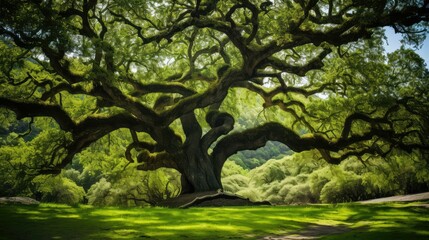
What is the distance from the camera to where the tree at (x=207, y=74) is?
1201 cm

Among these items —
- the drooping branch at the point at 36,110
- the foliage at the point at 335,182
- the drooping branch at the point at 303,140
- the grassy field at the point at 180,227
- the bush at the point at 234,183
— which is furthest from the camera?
the bush at the point at 234,183

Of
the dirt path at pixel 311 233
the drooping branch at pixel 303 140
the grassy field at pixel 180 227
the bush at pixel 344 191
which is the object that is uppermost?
the drooping branch at pixel 303 140

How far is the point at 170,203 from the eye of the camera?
15.2 metres

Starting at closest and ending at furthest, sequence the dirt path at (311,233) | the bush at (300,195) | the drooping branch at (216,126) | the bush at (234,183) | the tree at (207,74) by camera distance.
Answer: the dirt path at (311,233) < the tree at (207,74) < the drooping branch at (216,126) < the bush at (300,195) < the bush at (234,183)

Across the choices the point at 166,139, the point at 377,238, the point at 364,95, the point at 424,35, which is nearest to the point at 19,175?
the point at 166,139

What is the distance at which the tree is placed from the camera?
473 inches

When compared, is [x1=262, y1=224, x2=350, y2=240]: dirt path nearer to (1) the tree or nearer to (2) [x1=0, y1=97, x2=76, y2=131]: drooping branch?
(1) the tree

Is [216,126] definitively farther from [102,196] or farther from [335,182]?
[335,182]

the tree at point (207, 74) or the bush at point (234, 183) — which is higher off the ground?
the tree at point (207, 74)

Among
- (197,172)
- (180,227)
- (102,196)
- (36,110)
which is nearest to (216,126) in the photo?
(197,172)

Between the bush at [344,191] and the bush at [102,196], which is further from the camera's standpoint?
the bush at [344,191]

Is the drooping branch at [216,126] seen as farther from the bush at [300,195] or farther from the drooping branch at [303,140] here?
the bush at [300,195]

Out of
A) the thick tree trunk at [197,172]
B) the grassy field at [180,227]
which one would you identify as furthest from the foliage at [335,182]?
the grassy field at [180,227]

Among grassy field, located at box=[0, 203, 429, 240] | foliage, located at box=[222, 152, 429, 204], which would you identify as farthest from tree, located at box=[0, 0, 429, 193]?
grassy field, located at box=[0, 203, 429, 240]
